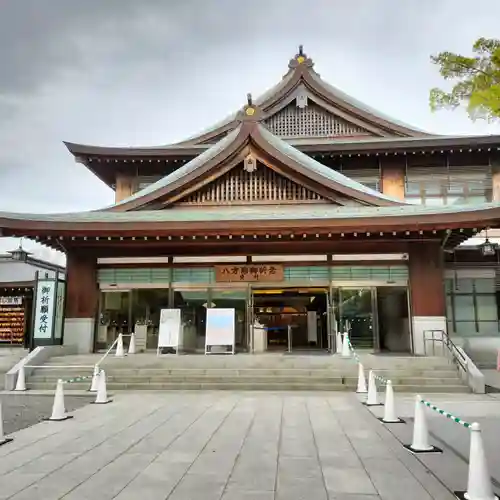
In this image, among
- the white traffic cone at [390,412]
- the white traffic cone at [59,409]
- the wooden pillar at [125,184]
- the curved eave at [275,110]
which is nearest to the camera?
the white traffic cone at [390,412]

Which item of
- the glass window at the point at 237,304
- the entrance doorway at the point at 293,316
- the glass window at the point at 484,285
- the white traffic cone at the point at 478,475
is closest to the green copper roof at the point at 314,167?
the entrance doorway at the point at 293,316

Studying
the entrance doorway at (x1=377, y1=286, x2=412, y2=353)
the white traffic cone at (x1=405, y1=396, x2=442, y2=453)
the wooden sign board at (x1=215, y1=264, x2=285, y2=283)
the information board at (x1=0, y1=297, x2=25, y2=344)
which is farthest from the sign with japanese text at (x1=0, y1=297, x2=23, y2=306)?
the white traffic cone at (x1=405, y1=396, x2=442, y2=453)

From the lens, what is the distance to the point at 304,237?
15.5m

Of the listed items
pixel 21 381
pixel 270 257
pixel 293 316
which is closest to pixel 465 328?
pixel 293 316

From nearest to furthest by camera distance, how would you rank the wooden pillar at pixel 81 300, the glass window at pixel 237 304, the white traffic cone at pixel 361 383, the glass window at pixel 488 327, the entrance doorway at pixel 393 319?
the white traffic cone at pixel 361 383
the wooden pillar at pixel 81 300
the entrance doorway at pixel 393 319
the glass window at pixel 237 304
the glass window at pixel 488 327

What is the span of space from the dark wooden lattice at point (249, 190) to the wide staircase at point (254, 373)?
6.13 metres

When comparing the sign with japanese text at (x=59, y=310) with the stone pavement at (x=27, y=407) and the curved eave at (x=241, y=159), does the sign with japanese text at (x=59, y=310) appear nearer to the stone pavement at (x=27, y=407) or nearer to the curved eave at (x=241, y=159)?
the curved eave at (x=241, y=159)

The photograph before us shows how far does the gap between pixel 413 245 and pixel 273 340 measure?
Answer: 6.89m

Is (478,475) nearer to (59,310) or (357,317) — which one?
(357,317)

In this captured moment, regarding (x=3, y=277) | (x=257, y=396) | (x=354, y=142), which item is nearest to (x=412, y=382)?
(x=257, y=396)

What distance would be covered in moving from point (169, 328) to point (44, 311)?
4135mm

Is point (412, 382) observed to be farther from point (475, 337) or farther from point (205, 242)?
point (205, 242)

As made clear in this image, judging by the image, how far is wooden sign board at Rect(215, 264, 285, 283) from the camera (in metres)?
15.9

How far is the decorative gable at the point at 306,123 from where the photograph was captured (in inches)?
883
